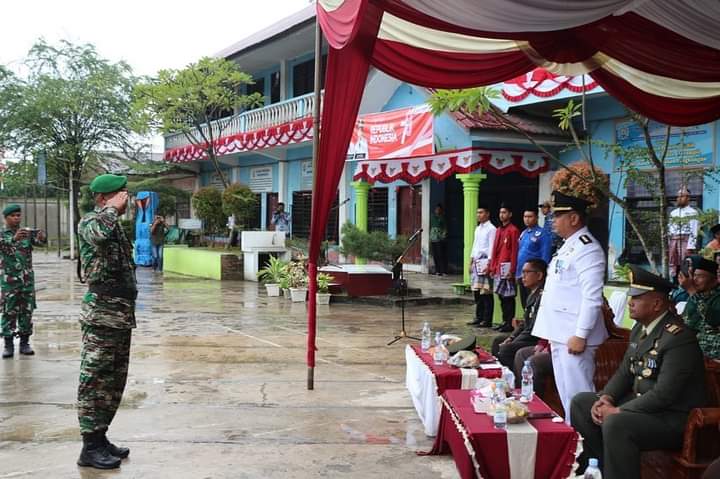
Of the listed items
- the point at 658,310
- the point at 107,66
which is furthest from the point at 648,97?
the point at 107,66

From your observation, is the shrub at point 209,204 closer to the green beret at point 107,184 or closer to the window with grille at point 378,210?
the window with grille at point 378,210

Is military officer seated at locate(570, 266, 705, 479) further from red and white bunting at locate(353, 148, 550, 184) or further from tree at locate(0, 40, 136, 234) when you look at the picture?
tree at locate(0, 40, 136, 234)

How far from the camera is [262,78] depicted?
24.4m

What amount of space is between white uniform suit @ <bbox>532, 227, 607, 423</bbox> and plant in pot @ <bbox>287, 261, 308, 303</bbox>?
867 centimetres

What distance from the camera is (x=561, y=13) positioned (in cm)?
442

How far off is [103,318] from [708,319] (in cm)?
393

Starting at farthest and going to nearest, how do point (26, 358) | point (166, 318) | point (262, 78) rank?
point (262, 78) < point (166, 318) < point (26, 358)

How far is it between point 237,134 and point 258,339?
527 inches

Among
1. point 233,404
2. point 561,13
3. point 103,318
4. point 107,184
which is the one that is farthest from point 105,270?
point 561,13

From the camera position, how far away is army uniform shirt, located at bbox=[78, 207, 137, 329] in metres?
4.59

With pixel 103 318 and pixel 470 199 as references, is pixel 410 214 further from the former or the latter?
pixel 103 318

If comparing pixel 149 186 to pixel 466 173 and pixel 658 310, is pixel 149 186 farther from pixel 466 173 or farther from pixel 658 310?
pixel 658 310

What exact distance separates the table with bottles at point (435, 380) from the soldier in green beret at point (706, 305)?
1.38 metres

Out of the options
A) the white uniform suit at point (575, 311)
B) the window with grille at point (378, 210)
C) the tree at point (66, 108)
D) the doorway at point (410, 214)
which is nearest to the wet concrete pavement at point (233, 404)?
the white uniform suit at point (575, 311)
